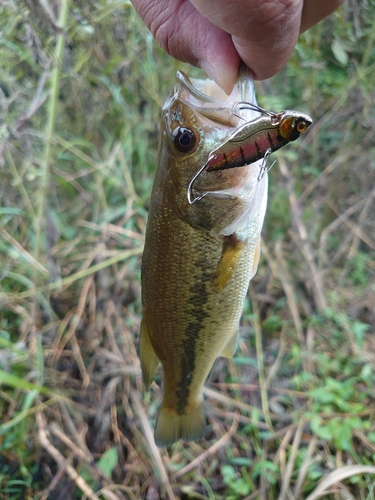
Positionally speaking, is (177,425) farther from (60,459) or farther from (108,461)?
(60,459)

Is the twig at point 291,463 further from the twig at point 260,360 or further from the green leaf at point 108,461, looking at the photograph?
the green leaf at point 108,461

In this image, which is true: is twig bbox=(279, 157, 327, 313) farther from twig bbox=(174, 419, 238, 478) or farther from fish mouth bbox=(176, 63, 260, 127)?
fish mouth bbox=(176, 63, 260, 127)

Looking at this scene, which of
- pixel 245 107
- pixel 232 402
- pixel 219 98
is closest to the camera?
pixel 245 107

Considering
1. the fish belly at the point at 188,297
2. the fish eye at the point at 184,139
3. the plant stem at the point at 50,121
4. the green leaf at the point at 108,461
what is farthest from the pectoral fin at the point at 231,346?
the plant stem at the point at 50,121

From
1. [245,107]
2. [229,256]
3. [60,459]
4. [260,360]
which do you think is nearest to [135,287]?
[260,360]

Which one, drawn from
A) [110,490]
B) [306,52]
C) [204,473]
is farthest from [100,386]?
[306,52]

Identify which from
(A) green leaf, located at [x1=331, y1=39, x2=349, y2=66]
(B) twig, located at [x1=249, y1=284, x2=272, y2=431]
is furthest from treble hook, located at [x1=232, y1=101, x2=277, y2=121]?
(B) twig, located at [x1=249, y1=284, x2=272, y2=431]

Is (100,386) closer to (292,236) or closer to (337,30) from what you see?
(292,236)
